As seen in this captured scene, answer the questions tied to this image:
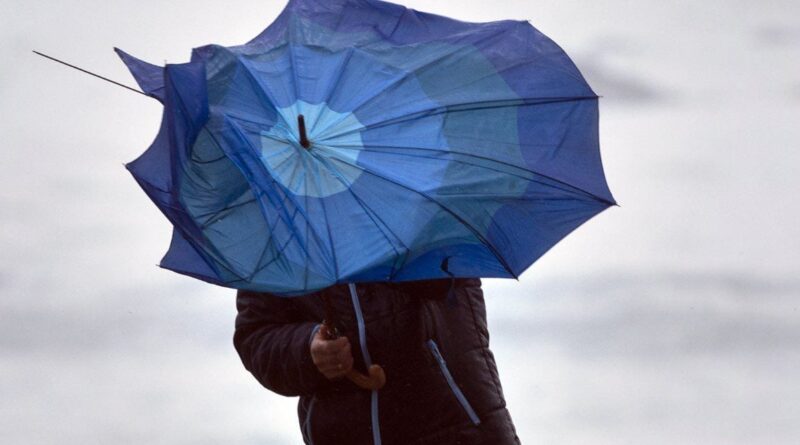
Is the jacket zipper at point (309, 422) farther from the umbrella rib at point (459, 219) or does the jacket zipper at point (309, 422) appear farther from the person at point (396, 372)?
the umbrella rib at point (459, 219)

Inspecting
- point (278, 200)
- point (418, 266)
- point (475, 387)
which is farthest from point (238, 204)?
point (475, 387)

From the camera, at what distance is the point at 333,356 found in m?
5.15

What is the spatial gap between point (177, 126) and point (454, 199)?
2.74 ft

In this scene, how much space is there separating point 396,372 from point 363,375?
4.6 inches

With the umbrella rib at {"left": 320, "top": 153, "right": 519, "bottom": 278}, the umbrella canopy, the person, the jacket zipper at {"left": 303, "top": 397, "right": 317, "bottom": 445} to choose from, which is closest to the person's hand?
the person

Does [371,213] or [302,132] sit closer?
[371,213]

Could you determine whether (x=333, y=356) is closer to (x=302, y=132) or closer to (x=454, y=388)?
(x=454, y=388)

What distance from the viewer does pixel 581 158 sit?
17.3 ft

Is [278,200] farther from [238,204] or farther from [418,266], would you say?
[418,266]

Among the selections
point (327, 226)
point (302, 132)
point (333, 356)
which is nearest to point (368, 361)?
point (333, 356)

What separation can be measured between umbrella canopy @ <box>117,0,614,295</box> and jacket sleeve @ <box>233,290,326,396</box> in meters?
0.62

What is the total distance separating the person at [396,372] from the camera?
529 centimetres

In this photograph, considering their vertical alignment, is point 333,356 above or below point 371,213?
below

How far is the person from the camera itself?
5.29 m
